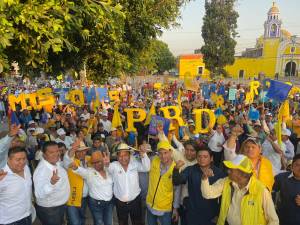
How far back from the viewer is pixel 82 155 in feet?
16.3

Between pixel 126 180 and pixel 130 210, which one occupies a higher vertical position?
pixel 126 180

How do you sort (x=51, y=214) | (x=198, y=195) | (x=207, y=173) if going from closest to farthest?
(x=207, y=173)
(x=198, y=195)
(x=51, y=214)

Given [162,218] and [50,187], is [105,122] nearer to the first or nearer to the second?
[162,218]

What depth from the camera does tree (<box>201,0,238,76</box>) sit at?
37.2 metres

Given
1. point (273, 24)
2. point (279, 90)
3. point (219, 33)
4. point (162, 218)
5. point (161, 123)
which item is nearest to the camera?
point (162, 218)

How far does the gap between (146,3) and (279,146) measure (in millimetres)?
3842

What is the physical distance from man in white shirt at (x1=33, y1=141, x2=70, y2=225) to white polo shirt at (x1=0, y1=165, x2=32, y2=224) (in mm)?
154

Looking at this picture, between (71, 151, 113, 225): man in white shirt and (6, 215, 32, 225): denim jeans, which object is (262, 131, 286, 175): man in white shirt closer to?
(71, 151, 113, 225): man in white shirt

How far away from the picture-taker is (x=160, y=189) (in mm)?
4164

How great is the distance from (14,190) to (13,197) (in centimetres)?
9

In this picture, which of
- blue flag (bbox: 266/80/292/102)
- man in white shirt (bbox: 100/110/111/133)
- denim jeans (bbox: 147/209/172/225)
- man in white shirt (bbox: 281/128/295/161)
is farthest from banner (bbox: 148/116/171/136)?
blue flag (bbox: 266/80/292/102)

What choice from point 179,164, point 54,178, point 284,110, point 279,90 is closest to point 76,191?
point 54,178

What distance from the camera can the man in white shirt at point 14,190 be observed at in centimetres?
356

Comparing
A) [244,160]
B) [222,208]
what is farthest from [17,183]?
[244,160]
